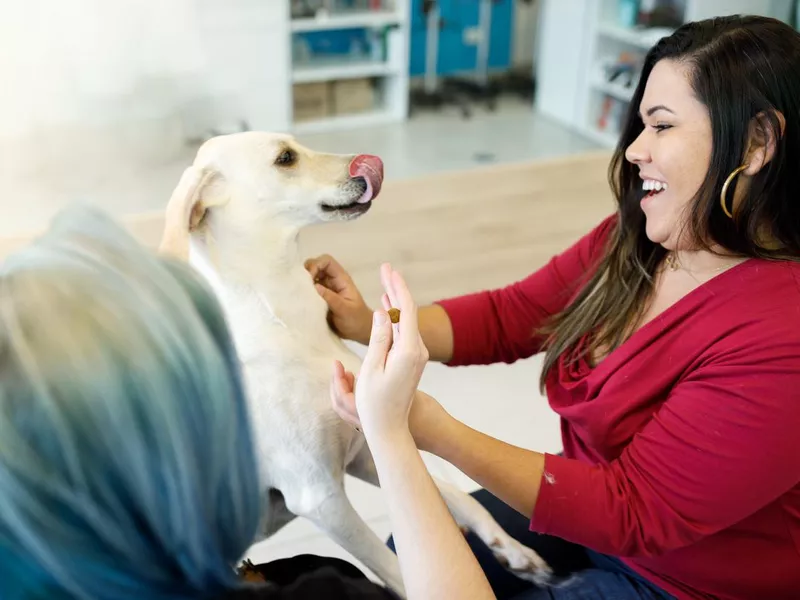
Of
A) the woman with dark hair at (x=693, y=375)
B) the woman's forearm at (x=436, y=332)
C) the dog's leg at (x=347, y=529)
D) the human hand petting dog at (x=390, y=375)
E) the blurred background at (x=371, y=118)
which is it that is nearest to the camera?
the human hand petting dog at (x=390, y=375)

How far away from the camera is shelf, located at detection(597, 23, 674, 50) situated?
126 inches

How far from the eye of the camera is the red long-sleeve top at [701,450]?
2.63ft

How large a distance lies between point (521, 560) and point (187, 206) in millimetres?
591

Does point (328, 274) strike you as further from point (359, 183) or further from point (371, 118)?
point (371, 118)

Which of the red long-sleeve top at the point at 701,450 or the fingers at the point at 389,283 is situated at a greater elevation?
the fingers at the point at 389,283

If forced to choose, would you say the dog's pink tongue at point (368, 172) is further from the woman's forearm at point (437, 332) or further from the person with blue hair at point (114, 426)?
the person with blue hair at point (114, 426)

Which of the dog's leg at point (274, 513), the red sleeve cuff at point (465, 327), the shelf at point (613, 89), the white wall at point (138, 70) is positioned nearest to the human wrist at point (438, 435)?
the dog's leg at point (274, 513)

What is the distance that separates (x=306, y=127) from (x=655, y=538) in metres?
2.74

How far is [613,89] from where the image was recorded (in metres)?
3.52

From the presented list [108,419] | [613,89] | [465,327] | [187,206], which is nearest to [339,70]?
[613,89]

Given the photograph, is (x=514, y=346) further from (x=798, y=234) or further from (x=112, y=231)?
(x=112, y=231)

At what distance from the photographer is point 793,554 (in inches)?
34.6

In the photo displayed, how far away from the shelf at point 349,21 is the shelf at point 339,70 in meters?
0.15

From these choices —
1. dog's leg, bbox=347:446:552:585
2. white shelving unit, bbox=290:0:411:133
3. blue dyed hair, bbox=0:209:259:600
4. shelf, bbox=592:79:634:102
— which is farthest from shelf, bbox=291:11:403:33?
blue dyed hair, bbox=0:209:259:600
